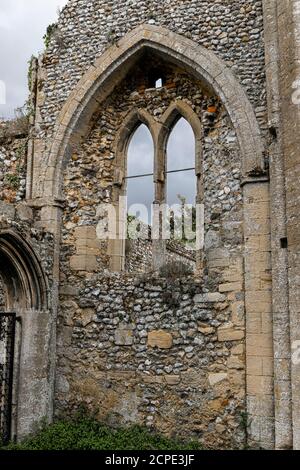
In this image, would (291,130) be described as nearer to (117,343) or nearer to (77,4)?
(117,343)

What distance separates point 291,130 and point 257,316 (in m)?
2.39

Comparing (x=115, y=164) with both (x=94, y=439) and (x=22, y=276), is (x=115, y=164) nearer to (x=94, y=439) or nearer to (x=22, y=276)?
(x=22, y=276)

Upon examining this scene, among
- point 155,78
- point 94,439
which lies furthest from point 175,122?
point 94,439

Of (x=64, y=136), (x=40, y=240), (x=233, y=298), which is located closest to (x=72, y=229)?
(x=40, y=240)

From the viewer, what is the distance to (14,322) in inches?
292

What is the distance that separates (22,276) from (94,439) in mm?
2496

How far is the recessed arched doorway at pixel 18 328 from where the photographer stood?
7.17 meters

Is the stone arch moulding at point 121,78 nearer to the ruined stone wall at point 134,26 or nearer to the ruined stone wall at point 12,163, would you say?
the ruined stone wall at point 134,26

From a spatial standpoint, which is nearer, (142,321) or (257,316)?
(257,316)

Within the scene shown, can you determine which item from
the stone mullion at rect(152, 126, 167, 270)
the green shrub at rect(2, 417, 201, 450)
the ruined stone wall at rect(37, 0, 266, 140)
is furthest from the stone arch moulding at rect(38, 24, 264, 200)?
the green shrub at rect(2, 417, 201, 450)

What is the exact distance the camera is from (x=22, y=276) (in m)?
7.50

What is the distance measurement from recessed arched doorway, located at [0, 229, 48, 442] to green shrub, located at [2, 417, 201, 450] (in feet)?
1.11

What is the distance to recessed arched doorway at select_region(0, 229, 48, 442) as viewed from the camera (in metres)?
7.17
